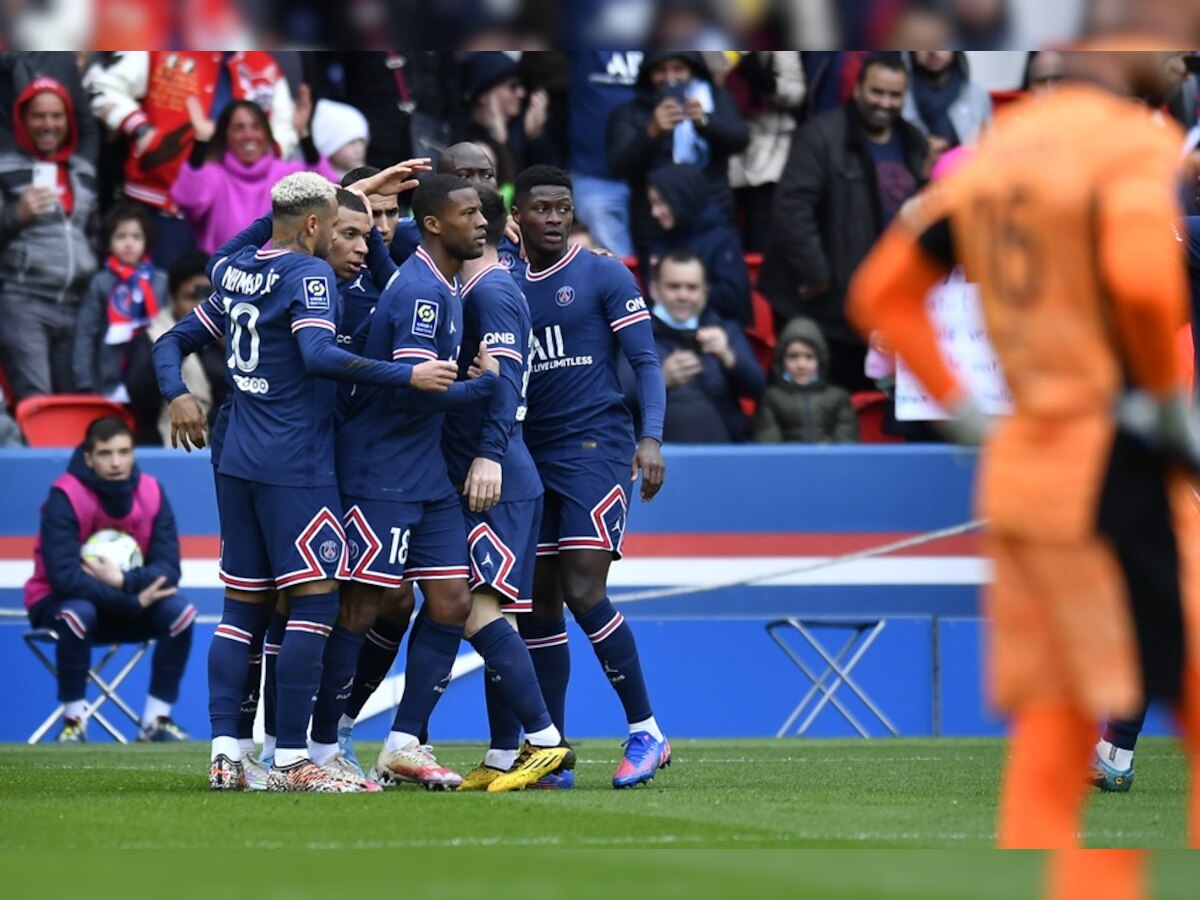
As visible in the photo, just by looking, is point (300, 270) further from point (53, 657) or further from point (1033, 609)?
point (53, 657)

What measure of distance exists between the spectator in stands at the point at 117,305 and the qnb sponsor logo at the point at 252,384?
5.69 meters

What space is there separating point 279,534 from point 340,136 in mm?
6620

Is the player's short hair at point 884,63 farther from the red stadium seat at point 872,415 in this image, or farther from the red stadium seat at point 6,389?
the red stadium seat at point 6,389

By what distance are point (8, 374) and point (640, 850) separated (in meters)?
8.79

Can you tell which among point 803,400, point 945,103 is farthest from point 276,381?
point 945,103

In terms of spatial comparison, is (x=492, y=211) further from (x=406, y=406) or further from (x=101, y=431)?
(x=101, y=431)

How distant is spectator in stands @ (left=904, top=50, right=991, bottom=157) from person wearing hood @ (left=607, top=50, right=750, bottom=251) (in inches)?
48.2

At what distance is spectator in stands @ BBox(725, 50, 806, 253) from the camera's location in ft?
49.3

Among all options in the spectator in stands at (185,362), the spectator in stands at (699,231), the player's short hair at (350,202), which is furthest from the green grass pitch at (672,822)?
the spectator in stands at (699,231)

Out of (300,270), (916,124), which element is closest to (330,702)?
(300,270)

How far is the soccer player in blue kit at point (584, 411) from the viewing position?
9180 mm

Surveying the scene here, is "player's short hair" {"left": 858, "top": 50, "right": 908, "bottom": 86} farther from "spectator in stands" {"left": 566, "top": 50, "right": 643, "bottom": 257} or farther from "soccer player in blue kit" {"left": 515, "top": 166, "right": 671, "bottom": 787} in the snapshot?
"soccer player in blue kit" {"left": 515, "top": 166, "right": 671, "bottom": 787}

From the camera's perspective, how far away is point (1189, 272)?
8398 millimetres

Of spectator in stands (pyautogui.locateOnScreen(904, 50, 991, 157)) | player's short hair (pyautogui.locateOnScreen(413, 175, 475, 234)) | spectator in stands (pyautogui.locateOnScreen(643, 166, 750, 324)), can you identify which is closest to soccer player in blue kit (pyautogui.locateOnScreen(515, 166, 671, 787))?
player's short hair (pyautogui.locateOnScreen(413, 175, 475, 234))
